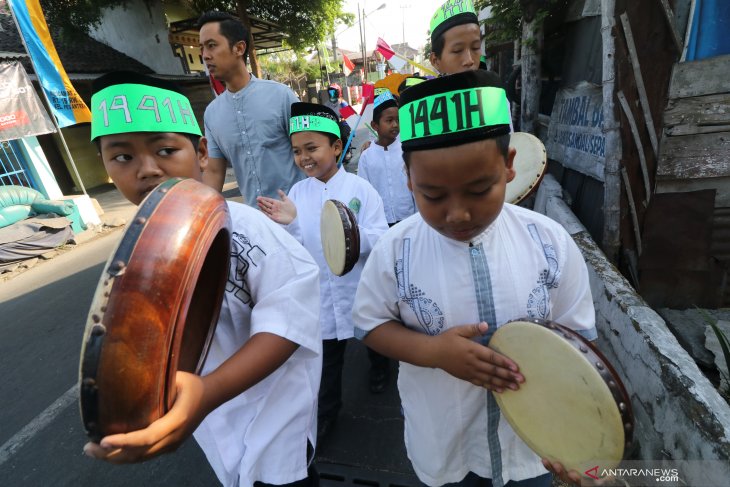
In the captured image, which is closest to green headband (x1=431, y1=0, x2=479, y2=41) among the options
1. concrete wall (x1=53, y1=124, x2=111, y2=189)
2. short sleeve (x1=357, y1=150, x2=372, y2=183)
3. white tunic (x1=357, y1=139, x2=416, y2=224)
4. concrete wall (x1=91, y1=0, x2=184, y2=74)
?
white tunic (x1=357, y1=139, x2=416, y2=224)

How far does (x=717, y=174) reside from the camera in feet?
9.27

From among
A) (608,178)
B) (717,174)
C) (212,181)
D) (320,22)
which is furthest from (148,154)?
(320,22)

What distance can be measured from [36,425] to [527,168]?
159 inches

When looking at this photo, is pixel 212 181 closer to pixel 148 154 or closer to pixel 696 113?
pixel 148 154

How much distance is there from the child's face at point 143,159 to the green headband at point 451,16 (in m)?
2.35

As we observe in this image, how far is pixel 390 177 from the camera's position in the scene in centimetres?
376

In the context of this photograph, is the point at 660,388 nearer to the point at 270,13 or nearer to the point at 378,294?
the point at 378,294

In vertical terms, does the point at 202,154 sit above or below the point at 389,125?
above

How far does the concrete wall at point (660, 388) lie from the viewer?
52.8 inches

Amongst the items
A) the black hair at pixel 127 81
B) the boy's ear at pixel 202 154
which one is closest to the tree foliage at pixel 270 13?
the black hair at pixel 127 81

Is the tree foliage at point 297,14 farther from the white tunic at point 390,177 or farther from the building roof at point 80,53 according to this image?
the white tunic at point 390,177

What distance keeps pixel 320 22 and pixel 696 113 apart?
17068mm

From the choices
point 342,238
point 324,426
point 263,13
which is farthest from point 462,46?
point 263,13

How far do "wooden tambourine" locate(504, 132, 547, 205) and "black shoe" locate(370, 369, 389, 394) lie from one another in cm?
154
